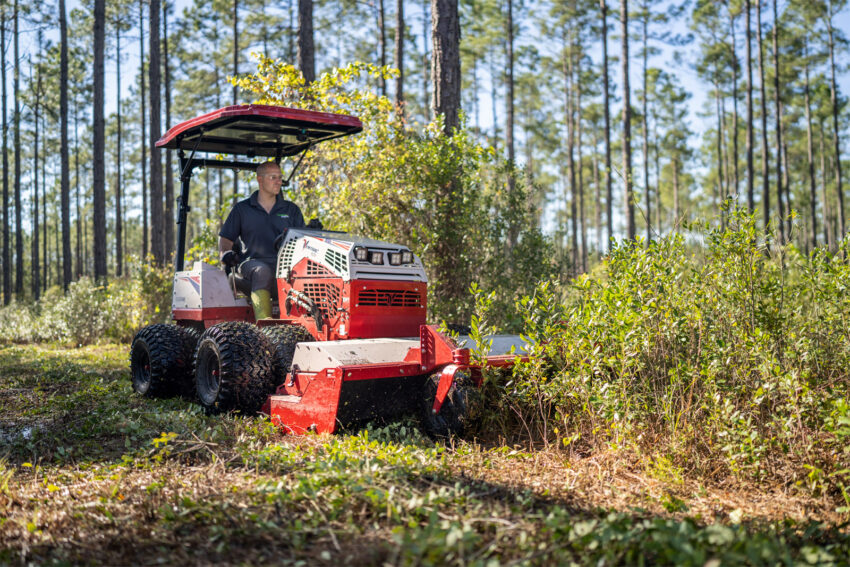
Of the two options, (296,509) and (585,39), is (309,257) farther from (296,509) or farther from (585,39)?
(585,39)

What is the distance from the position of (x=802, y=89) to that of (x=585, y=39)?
1133cm

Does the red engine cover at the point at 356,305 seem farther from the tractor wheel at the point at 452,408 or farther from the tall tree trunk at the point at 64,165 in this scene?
the tall tree trunk at the point at 64,165

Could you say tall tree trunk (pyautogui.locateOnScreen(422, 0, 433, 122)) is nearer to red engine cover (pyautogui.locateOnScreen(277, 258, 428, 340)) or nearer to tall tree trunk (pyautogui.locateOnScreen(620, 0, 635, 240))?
tall tree trunk (pyautogui.locateOnScreen(620, 0, 635, 240))

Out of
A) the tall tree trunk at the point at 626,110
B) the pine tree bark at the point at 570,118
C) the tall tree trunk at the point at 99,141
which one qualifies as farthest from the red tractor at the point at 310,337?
the pine tree bark at the point at 570,118

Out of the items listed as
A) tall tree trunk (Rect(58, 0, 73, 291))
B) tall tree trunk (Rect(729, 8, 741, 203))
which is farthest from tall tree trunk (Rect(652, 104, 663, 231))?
tall tree trunk (Rect(58, 0, 73, 291))

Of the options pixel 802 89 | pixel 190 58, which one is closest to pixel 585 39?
pixel 802 89

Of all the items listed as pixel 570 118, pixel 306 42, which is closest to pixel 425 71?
pixel 570 118

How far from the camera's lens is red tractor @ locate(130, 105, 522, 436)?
5.07 metres

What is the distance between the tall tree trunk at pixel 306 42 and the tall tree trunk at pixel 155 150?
20.1 feet

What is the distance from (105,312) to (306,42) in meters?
6.61

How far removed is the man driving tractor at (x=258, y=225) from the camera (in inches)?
270

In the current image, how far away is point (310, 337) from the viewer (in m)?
6.11

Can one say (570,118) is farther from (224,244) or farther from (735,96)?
(224,244)

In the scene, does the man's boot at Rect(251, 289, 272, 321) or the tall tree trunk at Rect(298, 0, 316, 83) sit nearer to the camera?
the man's boot at Rect(251, 289, 272, 321)
